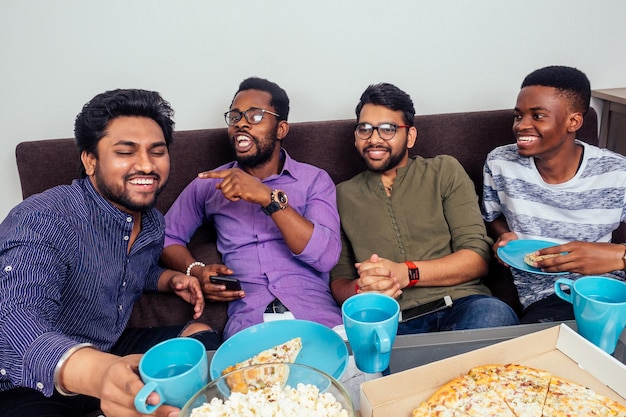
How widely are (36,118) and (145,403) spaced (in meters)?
2.04

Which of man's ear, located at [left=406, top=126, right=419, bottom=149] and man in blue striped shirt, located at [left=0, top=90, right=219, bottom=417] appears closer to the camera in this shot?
man in blue striped shirt, located at [left=0, top=90, right=219, bottom=417]

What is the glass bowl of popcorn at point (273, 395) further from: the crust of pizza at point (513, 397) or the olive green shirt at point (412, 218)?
the olive green shirt at point (412, 218)

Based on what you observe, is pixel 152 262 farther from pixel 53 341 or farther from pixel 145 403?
pixel 145 403

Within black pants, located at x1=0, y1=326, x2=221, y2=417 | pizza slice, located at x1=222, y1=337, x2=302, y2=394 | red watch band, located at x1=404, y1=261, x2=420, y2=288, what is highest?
pizza slice, located at x1=222, y1=337, x2=302, y2=394

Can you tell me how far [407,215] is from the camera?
6.13 feet

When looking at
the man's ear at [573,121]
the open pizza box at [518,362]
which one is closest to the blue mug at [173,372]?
the open pizza box at [518,362]

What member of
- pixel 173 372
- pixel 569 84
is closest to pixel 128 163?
pixel 173 372

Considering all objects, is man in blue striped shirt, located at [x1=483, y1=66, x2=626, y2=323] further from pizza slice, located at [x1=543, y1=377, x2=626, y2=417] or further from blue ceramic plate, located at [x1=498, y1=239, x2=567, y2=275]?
pizza slice, located at [x1=543, y1=377, x2=626, y2=417]

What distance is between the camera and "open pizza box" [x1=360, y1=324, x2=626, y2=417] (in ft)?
2.68

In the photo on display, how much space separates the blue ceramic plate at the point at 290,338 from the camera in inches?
38.4

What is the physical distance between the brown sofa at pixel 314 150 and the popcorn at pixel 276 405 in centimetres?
113

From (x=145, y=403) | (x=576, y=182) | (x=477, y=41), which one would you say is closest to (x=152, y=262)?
(x=145, y=403)

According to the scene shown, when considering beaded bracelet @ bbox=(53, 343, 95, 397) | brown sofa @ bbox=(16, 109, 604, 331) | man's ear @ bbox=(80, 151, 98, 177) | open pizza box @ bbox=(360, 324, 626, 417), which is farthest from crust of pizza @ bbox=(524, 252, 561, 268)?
man's ear @ bbox=(80, 151, 98, 177)

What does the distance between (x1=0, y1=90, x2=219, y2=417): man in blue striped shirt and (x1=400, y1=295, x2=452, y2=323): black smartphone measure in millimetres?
695
